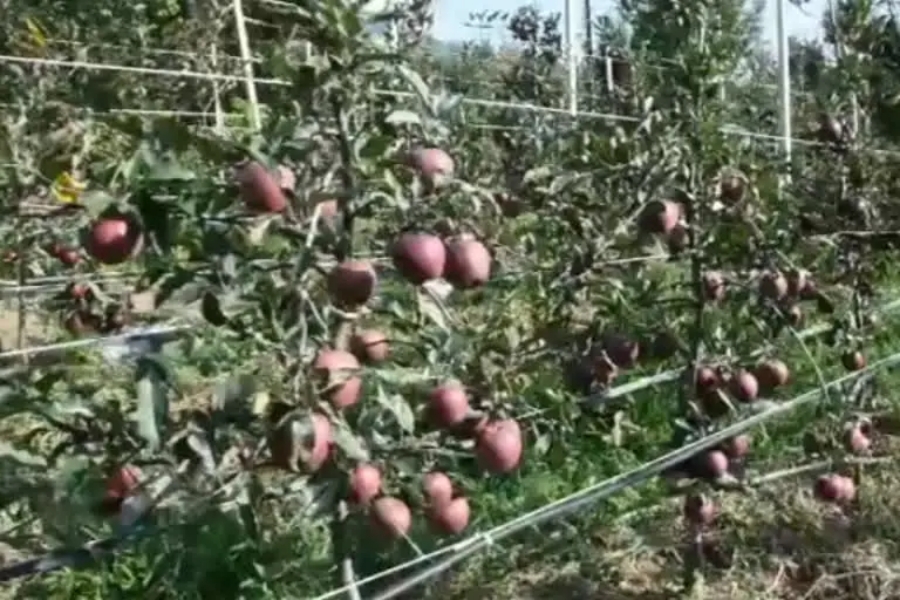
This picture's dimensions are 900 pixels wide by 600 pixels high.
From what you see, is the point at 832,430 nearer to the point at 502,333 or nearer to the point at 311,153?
the point at 502,333

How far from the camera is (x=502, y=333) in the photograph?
214 cm

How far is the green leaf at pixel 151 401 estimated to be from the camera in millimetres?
1545

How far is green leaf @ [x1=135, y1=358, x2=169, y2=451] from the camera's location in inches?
60.8

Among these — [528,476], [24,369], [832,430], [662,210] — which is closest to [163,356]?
[24,369]

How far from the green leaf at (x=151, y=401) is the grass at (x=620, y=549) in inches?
26.7

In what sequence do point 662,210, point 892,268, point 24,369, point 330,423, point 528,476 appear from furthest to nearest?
1. point 892,268
2. point 528,476
3. point 662,210
4. point 24,369
5. point 330,423

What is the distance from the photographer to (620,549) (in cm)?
289

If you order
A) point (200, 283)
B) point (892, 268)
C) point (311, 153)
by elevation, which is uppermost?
point (311, 153)

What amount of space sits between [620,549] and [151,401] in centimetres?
153

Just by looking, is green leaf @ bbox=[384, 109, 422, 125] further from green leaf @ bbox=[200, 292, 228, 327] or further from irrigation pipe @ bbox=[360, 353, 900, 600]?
irrigation pipe @ bbox=[360, 353, 900, 600]

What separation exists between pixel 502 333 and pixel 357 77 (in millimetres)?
594

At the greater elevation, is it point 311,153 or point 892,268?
point 311,153

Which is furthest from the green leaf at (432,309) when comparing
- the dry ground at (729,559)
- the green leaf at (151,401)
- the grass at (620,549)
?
the dry ground at (729,559)

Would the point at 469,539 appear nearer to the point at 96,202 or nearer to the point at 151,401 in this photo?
the point at 151,401
